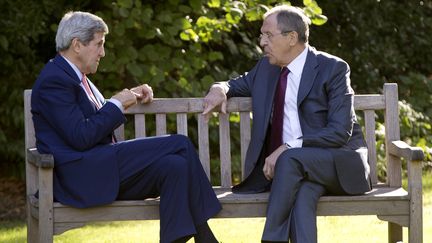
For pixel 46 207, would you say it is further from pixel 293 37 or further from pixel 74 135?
pixel 293 37

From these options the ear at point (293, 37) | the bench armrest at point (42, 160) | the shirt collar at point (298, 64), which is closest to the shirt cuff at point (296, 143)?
the shirt collar at point (298, 64)

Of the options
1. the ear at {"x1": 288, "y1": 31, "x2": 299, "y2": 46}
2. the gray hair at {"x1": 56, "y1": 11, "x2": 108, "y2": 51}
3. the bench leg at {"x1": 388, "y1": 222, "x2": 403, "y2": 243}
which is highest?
the gray hair at {"x1": 56, "y1": 11, "x2": 108, "y2": 51}

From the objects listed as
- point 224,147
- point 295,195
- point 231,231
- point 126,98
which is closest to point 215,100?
point 224,147

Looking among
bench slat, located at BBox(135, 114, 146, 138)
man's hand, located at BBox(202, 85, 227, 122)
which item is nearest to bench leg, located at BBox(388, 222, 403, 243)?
man's hand, located at BBox(202, 85, 227, 122)

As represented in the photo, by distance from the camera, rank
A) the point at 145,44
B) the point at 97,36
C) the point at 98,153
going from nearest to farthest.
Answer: the point at 98,153
the point at 97,36
the point at 145,44

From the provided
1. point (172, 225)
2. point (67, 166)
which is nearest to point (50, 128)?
point (67, 166)

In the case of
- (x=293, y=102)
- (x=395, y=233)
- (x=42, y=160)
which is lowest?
(x=395, y=233)

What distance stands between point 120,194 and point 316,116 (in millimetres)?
1144

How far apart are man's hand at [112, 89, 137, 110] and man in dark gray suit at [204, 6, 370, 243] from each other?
46 cm

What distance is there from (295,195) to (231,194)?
19.5 inches

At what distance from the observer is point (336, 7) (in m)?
11.9

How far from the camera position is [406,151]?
20.9 ft

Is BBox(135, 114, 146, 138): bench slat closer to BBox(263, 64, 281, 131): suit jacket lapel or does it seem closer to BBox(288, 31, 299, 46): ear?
BBox(263, 64, 281, 131): suit jacket lapel

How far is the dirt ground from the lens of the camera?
935cm
